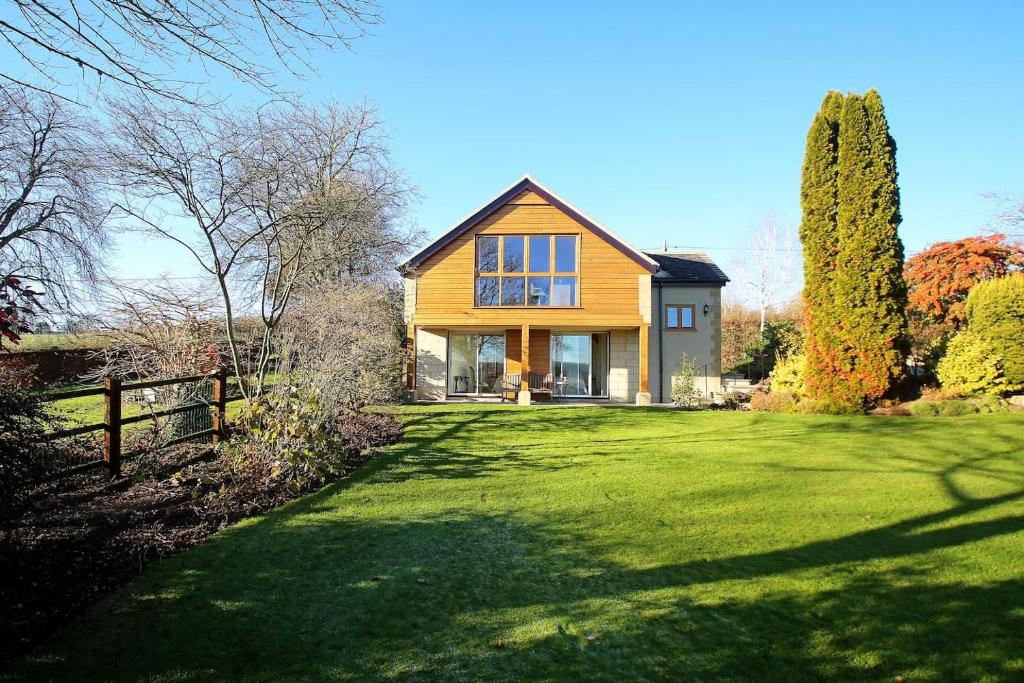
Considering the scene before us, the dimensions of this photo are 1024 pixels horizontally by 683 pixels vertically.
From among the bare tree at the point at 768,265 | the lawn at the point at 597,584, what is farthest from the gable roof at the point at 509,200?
the bare tree at the point at 768,265

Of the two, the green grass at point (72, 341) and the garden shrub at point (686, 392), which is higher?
the green grass at point (72, 341)

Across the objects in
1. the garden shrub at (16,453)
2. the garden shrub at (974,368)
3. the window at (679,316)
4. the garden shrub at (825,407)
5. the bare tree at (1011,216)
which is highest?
the bare tree at (1011,216)

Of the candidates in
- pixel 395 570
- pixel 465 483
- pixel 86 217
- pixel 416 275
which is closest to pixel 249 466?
pixel 465 483

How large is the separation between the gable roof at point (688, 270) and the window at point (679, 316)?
0.90 meters

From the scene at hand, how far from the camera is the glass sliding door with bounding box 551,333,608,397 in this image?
66.0ft

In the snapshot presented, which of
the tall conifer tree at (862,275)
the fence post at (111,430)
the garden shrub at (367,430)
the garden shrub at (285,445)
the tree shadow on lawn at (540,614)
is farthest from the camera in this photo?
the tall conifer tree at (862,275)

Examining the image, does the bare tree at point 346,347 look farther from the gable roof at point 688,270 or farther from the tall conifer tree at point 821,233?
the tall conifer tree at point 821,233

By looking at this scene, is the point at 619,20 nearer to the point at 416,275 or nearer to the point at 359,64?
the point at 359,64

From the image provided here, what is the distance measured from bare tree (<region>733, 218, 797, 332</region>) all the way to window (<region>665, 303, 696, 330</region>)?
22.5 m

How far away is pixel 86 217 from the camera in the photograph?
11.1 m

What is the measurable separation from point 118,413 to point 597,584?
6.00 m

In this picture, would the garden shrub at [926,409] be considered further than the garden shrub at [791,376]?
No

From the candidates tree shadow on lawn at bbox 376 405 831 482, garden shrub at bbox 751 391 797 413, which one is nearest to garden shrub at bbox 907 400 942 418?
garden shrub at bbox 751 391 797 413

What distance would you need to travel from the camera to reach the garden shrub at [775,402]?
14.6 m
